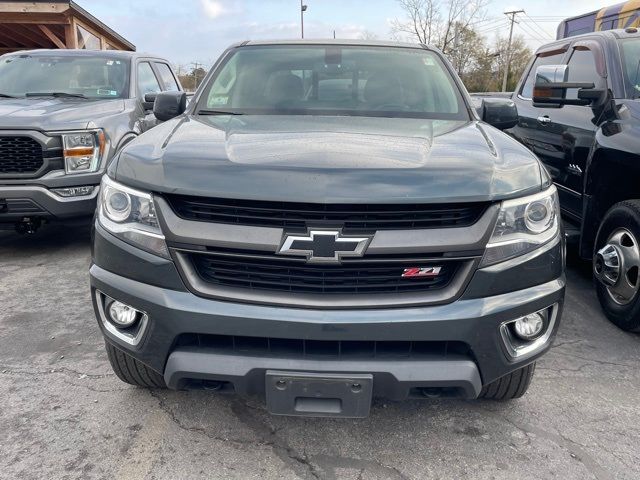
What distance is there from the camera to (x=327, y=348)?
6.65ft

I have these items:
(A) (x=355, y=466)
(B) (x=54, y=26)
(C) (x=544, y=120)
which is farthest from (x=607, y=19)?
(B) (x=54, y=26)

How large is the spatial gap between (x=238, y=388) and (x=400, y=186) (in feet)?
3.13

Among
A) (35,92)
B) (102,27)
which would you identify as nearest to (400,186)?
(35,92)

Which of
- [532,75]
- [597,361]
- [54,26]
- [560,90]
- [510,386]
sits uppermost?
[54,26]

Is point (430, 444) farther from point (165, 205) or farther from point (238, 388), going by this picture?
point (165, 205)

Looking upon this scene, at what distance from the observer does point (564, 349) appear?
332 cm

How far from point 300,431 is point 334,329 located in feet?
2.61

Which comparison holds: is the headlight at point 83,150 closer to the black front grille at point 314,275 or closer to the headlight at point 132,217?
the headlight at point 132,217

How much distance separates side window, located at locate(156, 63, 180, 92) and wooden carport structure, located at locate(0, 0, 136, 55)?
8980mm

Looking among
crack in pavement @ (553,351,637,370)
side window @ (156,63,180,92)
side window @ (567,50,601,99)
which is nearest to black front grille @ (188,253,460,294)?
crack in pavement @ (553,351,637,370)

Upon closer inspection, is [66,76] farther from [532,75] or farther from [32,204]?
[532,75]

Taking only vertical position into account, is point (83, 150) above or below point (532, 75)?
below

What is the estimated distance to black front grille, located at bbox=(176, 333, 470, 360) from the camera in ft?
6.56

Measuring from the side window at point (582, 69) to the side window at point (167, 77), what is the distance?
185 inches
